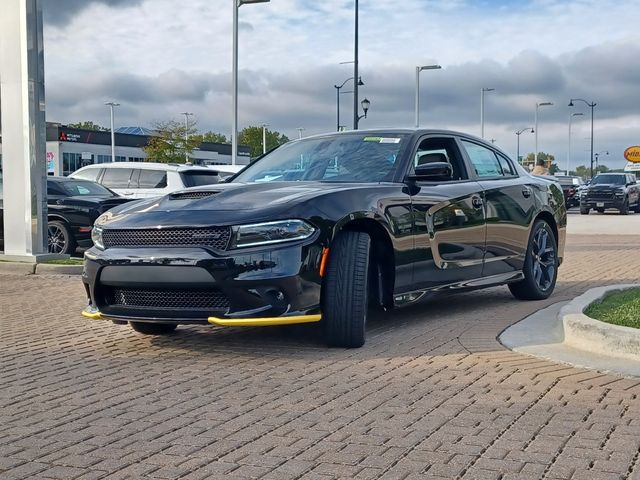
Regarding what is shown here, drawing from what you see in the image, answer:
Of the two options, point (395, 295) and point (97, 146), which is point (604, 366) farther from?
point (97, 146)

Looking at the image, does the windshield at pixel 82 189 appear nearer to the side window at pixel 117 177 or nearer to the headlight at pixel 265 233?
the side window at pixel 117 177

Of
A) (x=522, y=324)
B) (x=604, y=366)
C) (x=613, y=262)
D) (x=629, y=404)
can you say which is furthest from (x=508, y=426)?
(x=613, y=262)

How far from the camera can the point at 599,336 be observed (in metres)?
5.52

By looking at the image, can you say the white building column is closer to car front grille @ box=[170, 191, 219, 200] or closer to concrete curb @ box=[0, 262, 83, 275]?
concrete curb @ box=[0, 262, 83, 275]

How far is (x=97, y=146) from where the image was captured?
7644 centimetres

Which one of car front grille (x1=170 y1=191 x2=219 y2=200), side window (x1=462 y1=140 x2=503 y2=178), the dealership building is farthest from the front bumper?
the dealership building

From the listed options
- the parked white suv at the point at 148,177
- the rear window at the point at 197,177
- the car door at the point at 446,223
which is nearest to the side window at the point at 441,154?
the car door at the point at 446,223

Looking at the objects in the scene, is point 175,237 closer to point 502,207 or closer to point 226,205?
point 226,205

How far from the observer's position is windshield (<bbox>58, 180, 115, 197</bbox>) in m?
14.1

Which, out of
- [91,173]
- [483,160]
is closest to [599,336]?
[483,160]

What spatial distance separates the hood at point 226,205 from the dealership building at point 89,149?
2332 inches

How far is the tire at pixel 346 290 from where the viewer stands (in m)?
5.49

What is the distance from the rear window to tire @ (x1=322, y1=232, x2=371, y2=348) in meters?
11.5

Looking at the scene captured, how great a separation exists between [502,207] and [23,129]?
312 inches
